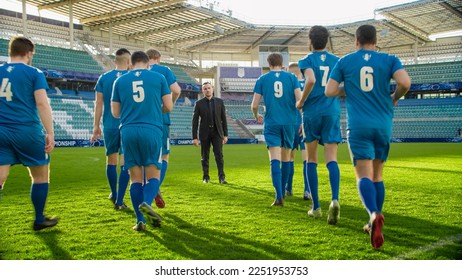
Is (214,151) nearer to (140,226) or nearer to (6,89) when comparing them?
(140,226)

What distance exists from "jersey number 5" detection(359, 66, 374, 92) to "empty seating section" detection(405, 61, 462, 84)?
47.6m

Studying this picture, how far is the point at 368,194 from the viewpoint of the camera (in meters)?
4.09

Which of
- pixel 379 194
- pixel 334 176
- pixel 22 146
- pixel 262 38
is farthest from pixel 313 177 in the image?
pixel 262 38

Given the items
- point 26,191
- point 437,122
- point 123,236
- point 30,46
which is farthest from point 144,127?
point 437,122

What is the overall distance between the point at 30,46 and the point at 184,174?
7223 mm

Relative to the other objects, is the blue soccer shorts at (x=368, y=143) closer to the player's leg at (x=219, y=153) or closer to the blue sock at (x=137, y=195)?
the blue sock at (x=137, y=195)

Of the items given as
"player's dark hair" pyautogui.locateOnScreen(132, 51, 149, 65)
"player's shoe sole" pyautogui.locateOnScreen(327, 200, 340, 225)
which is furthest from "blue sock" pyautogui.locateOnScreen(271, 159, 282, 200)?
"player's dark hair" pyautogui.locateOnScreen(132, 51, 149, 65)

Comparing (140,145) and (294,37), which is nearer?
(140,145)

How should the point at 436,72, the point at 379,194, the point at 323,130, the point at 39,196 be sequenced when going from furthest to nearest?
the point at 436,72 → the point at 323,130 → the point at 39,196 → the point at 379,194

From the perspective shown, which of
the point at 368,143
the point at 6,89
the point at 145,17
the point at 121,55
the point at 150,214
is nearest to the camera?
the point at 368,143

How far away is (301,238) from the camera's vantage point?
432 cm

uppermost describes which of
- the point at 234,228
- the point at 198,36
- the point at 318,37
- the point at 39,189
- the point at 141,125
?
the point at 198,36

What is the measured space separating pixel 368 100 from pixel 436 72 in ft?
164
